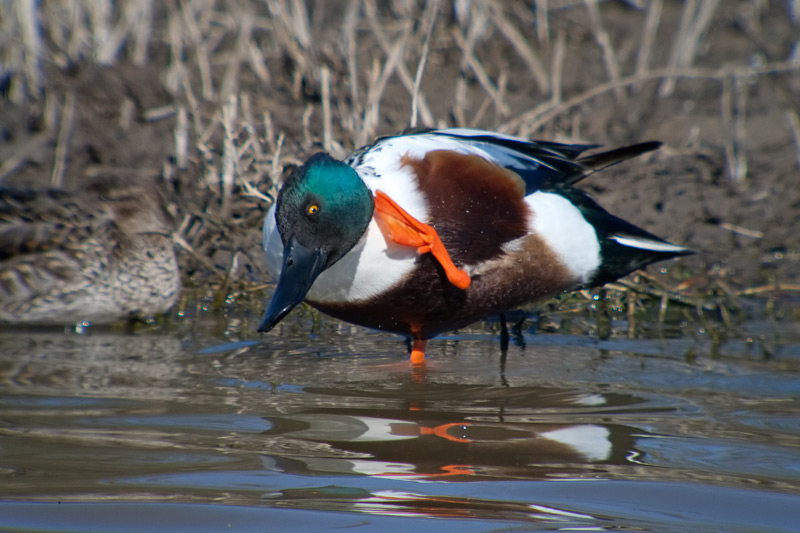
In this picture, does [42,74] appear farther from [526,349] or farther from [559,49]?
[526,349]

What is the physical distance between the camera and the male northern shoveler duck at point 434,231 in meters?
2.96

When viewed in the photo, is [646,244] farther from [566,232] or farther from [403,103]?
[403,103]

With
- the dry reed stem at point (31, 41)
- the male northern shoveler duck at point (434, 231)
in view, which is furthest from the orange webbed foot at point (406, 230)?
the dry reed stem at point (31, 41)

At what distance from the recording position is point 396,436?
2650mm

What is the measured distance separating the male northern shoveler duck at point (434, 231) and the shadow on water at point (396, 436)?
0.27 meters

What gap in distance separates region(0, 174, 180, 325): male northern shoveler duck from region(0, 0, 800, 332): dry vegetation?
11.5 inches

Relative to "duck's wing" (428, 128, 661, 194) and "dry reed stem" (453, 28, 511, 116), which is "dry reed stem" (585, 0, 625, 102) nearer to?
"dry reed stem" (453, 28, 511, 116)

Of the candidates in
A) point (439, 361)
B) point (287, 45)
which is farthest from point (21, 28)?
point (439, 361)

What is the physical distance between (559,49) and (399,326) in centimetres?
350

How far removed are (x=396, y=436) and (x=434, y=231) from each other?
752 millimetres

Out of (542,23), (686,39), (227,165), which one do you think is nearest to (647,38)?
(686,39)

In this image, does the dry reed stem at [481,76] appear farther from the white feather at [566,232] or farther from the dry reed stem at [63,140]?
the dry reed stem at [63,140]

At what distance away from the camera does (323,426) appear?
2723mm

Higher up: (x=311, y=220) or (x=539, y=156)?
(x=539, y=156)
